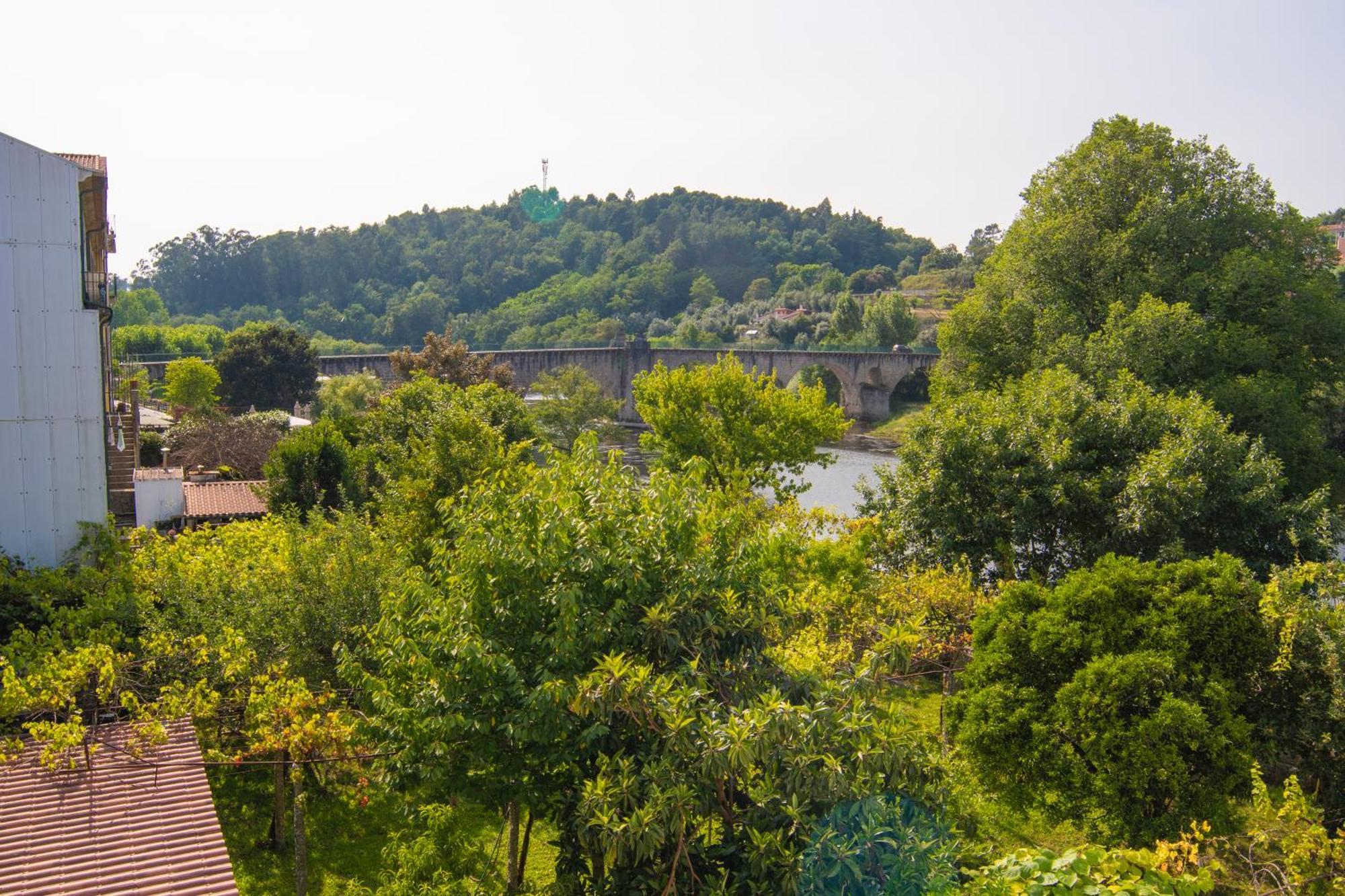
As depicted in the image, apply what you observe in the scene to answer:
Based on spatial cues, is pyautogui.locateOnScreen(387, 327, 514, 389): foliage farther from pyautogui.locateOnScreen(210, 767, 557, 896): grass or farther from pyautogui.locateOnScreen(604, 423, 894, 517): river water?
pyautogui.locateOnScreen(210, 767, 557, 896): grass

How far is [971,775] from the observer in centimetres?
1216

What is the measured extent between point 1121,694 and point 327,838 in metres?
9.84

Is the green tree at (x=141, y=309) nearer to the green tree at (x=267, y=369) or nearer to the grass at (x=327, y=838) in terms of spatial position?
the green tree at (x=267, y=369)

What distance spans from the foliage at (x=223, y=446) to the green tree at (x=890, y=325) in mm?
50795

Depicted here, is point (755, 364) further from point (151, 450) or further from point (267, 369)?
point (151, 450)

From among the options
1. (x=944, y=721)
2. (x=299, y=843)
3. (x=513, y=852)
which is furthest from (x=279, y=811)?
(x=944, y=721)

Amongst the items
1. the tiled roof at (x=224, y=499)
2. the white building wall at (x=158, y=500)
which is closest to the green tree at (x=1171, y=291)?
the tiled roof at (x=224, y=499)

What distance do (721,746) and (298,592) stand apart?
7.97 m

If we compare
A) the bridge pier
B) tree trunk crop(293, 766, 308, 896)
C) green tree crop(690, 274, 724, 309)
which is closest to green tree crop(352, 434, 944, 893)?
tree trunk crop(293, 766, 308, 896)

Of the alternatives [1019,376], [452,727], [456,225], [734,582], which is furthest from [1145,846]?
[456,225]

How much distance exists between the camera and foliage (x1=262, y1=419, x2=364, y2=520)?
2452cm

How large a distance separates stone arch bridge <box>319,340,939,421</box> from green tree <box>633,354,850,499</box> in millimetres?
35423

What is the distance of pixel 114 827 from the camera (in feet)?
28.7

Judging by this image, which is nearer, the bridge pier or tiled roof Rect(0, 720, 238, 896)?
tiled roof Rect(0, 720, 238, 896)
